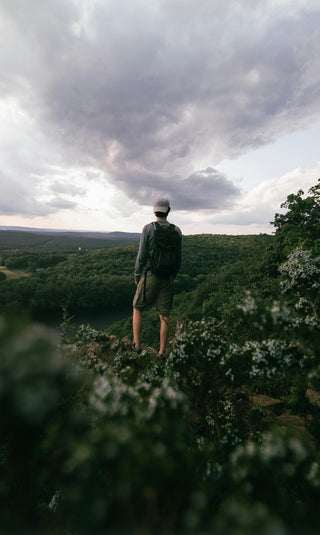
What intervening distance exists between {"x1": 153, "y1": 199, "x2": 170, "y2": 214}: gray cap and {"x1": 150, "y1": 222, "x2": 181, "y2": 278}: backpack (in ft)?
1.26

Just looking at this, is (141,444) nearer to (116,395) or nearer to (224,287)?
(116,395)

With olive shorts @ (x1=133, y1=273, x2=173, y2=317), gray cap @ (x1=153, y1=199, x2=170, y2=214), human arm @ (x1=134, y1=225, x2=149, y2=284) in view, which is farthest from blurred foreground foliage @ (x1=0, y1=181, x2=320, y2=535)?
gray cap @ (x1=153, y1=199, x2=170, y2=214)

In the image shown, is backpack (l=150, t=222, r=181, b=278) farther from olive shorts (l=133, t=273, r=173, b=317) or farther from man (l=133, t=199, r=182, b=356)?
olive shorts (l=133, t=273, r=173, b=317)

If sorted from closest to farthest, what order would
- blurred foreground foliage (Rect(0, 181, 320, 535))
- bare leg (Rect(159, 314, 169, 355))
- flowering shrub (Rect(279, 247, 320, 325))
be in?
blurred foreground foliage (Rect(0, 181, 320, 535))
flowering shrub (Rect(279, 247, 320, 325))
bare leg (Rect(159, 314, 169, 355))

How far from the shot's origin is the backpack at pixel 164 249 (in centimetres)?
480

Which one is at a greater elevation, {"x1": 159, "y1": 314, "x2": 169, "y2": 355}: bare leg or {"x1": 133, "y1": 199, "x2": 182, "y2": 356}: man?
{"x1": 133, "y1": 199, "x2": 182, "y2": 356}: man

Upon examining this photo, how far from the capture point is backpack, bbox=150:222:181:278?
480 centimetres

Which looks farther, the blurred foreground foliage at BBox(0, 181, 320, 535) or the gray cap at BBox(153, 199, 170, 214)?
the gray cap at BBox(153, 199, 170, 214)

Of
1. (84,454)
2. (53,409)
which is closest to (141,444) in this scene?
(84,454)

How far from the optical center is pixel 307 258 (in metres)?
3.48

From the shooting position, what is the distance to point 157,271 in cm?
494

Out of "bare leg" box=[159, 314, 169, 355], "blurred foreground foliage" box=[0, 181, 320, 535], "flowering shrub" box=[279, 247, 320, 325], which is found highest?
"flowering shrub" box=[279, 247, 320, 325]

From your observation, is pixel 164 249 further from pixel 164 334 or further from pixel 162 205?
pixel 164 334

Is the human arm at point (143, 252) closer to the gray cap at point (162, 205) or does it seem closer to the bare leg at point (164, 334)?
the gray cap at point (162, 205)
